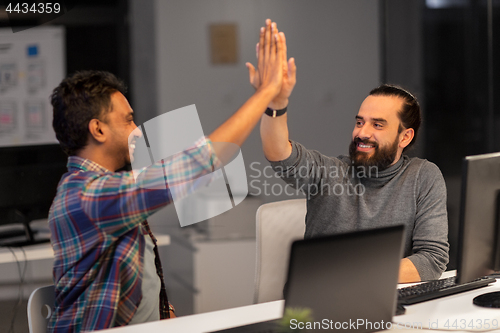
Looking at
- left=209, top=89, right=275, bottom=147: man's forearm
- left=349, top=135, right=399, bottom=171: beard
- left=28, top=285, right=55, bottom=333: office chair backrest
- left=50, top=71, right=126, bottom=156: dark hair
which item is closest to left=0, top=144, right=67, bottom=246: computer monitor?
left=28, top=285, right=55, bottom=333: office chair backrest

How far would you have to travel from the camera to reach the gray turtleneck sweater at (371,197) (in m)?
1.83

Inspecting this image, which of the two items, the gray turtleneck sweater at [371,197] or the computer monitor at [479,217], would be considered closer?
the computer monitor at [479,217]

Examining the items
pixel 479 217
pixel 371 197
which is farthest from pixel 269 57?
pixel 371 197

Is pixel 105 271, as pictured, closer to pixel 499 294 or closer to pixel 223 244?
pixel 499 294

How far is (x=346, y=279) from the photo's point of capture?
A: 41.6 inches

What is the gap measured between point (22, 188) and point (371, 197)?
1.99 metres

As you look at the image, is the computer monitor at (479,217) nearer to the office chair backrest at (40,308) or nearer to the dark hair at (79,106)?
the dark hair at (79,106)

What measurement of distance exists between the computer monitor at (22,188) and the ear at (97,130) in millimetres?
1720

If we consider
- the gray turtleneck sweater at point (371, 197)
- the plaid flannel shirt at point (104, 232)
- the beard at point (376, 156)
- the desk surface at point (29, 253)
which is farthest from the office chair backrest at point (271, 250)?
the desk surface at point (29, 253)

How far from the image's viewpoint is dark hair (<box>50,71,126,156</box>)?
4.50 ft

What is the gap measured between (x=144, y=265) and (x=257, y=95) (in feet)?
1.82

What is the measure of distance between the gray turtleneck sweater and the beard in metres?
0.03

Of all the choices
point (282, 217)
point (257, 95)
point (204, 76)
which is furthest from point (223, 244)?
point (257, 95)

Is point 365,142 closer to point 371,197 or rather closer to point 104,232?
point 371,197
